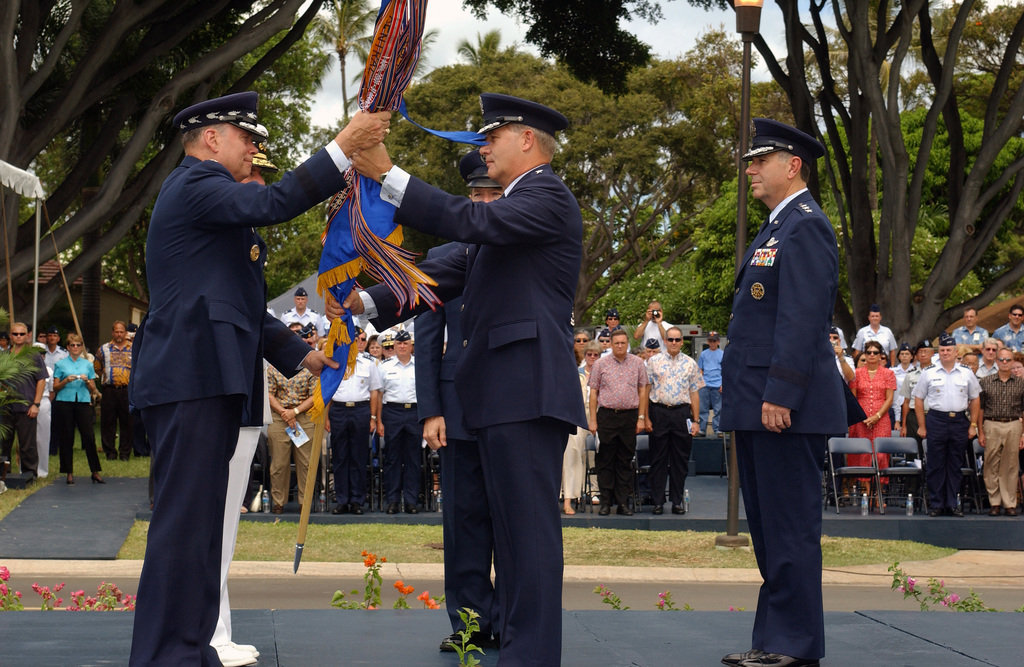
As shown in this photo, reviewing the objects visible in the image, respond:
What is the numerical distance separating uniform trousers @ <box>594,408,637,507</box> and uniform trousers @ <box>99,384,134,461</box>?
8330 millimetres

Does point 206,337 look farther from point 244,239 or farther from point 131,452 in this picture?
point 131,452

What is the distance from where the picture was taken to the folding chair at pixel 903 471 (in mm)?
14773

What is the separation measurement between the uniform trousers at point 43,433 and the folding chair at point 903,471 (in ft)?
34.9

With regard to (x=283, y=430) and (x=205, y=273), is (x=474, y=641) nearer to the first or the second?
(x=205, y=273)

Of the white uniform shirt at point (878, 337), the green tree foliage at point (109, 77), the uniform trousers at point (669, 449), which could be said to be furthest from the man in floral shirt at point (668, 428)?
the green tree foliage at point (109, 77)

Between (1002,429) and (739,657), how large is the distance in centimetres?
1071

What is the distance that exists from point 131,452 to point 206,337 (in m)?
16.6

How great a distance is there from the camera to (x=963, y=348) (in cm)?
1573

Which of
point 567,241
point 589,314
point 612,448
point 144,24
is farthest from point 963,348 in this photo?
point 589,314

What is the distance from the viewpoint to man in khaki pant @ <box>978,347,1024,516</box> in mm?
14281

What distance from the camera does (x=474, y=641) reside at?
5109 millimetres

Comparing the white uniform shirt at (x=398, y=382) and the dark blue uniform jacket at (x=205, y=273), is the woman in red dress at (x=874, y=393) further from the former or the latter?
the dark blue uniform jacket at (x=205, y=273)

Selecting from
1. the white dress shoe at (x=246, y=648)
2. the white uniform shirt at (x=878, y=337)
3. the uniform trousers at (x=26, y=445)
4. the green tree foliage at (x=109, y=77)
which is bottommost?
the white dress shoe at (x=246, y=648)

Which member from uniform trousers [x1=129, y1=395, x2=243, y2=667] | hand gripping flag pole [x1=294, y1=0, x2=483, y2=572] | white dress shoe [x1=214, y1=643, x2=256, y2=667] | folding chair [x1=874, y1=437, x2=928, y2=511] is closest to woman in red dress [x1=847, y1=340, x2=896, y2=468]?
folding chair [x1=874, y1=437, x2=928, y2=511]
